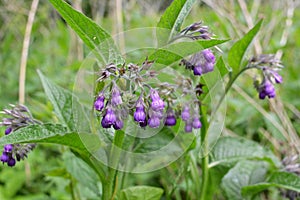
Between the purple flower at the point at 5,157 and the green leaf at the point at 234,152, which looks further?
the green leaf at the point at 234,152

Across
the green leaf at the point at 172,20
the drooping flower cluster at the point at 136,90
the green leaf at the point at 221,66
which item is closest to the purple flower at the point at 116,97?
the drooping flower cluster at the point at 136,90

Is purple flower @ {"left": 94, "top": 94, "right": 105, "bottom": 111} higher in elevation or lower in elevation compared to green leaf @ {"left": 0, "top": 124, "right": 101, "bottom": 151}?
higher

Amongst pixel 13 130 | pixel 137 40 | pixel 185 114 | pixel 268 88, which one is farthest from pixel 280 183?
pixel 137 40

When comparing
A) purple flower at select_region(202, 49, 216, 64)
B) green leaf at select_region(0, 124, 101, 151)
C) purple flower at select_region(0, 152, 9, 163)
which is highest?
purple flower at select_region(202, 49, 216, 64)

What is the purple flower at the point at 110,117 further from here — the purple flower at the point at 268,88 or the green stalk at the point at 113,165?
the purple flower at the point at 268,88

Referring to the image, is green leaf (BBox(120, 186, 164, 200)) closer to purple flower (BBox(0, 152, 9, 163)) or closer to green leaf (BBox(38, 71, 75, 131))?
green leaf (BBox(38, 71, 75, 131))

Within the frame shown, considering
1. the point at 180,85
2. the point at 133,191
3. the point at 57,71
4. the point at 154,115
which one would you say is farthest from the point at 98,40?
the point at 57,71

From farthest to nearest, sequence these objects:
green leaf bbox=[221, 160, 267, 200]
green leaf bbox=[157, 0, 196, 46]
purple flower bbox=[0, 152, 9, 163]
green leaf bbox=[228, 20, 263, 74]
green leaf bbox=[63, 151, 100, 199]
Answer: green leaf bbox=[221, 160, 267, 200]
green leaf bbox=[63, 151, 100, 199]
green leaf bbox=[228, 20, 263, 74]
purple flower bbox=[0, 152, 9, 163]
green leaf bbox=[157, 0, 196, 46]

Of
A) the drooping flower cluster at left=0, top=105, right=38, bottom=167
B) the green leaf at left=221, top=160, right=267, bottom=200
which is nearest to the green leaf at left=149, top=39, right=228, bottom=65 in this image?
the drooping flower cluster at left=0, top=105, right=38, bottom=167
